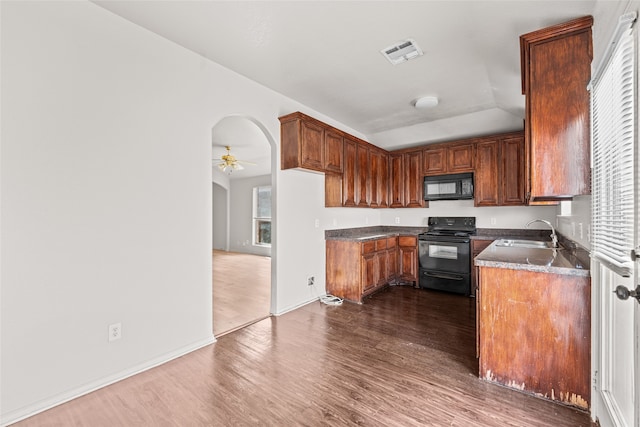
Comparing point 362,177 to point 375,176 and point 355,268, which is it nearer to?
point 375,176

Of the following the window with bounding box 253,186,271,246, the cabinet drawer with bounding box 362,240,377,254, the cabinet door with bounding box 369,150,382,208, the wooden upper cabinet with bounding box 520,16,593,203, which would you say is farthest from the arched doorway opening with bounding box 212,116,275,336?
the wooden upper cabinet with bounding box 520,16,593,203

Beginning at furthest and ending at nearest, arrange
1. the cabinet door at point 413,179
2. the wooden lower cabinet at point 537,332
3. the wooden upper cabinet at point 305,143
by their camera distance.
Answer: the cabinet door at point 413,179
the wooden upper cabinet at point 305,143
the wooden lower cabinet at point 537,332

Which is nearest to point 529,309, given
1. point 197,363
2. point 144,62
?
point 197,363

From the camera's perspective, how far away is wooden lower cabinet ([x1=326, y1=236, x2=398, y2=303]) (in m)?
3.80

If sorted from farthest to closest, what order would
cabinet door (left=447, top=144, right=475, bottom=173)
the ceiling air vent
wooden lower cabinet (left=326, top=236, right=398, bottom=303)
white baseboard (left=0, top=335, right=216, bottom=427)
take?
1. cabinet door (left=447, top=144, right=475, bottom=173)
2. wooden lower cabinet (left=326, top=236, right=398, bottom=303)
3. the ceiling air vent
4. white baseboard (left=0, top=335, right=216, bottom=427)

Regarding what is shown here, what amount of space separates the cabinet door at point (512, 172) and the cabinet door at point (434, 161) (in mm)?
780

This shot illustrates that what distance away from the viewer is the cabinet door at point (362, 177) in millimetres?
4324

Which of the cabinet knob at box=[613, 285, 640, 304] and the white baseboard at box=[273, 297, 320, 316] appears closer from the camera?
the cabinet knob at box=[613, 285, 640, 304]

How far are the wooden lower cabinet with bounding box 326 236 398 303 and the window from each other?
4.36m

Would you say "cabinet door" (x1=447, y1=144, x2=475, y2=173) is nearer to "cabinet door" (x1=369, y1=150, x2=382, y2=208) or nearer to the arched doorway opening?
"cabinet door" (x1=369, y1=150, x2=382, y2=208)

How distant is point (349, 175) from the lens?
416 centimetres

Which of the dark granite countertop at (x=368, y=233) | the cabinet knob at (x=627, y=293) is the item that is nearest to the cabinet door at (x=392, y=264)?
the dark granite countertop at (x=368, y=233)

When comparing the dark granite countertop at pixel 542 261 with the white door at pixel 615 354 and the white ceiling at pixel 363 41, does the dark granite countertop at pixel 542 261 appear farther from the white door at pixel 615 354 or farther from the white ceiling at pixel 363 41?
the white ceiling at pixel 363 41

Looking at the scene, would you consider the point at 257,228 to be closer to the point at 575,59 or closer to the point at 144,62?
the point at 144,62
